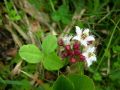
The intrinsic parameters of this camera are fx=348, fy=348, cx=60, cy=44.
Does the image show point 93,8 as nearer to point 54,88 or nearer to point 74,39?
point 74,39

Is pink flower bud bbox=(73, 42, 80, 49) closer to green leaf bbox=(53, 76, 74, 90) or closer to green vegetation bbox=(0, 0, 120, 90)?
green vegetation bbox=(0, 0, 120, 90)

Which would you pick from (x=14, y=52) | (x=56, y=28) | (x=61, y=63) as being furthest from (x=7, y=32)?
(x=61, y=63)

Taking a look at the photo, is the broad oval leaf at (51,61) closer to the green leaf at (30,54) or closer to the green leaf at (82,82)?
the green leaf at (30,54)

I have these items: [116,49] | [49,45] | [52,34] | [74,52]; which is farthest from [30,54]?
[116,49]

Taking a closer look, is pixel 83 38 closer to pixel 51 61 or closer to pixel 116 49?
pixel 51 61

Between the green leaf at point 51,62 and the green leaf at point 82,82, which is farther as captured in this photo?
the green leaf at point 51,62

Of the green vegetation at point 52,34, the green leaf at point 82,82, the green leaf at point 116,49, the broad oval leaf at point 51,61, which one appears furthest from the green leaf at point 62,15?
the green leaf at point 82,82
